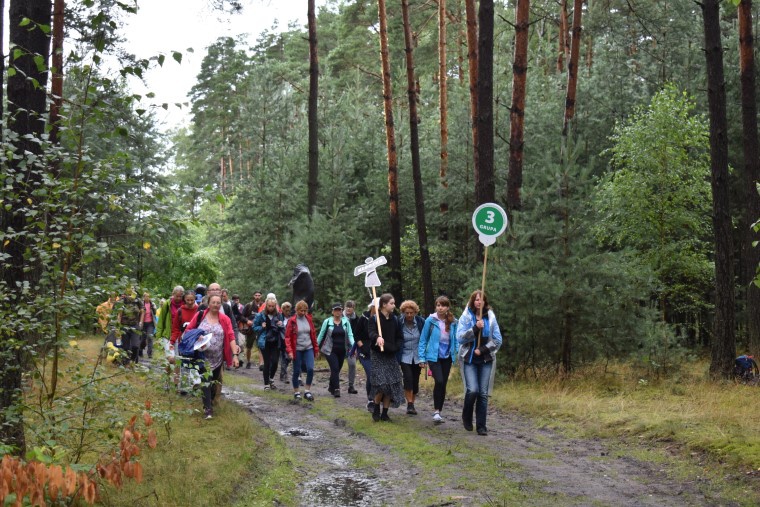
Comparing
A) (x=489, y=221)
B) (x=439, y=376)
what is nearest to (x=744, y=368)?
(x=489, y=221)

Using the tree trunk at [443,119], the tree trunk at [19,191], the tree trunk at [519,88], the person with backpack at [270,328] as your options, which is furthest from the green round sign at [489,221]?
the tree trunk at [443,119]

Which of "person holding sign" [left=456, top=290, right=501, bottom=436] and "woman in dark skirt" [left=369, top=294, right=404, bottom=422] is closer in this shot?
"person holding sign" [left=456, top=290, right=501, bottom=436]

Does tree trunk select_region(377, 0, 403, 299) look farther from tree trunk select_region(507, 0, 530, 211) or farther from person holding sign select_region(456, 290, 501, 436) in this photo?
person holding sign select_region(456, 290, 501, 436)

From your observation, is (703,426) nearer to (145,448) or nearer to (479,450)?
(479,450)

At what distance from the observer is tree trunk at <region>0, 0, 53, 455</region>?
244 inches

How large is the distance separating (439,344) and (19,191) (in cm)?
671

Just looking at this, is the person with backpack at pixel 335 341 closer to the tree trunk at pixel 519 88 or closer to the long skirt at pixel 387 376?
the long skirt at pixel 387 376

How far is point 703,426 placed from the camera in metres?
9.86

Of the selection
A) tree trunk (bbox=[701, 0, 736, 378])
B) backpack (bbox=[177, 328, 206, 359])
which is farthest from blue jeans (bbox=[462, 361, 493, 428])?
tree trunk (bbox=[701, 0, 736, 378])

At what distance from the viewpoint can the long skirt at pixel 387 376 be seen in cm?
1175

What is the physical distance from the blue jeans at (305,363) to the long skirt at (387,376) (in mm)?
2953

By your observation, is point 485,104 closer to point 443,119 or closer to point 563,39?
point 443,119

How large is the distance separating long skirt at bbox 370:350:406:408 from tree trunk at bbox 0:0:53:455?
18.7ft

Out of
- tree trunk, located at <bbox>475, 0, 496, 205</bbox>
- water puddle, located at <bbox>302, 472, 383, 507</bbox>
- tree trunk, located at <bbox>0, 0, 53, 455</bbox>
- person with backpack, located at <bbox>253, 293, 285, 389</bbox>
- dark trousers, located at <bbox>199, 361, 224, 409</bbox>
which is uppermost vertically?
tree trunk, located at <bbox>475, 0, 496, 205</bbox>
